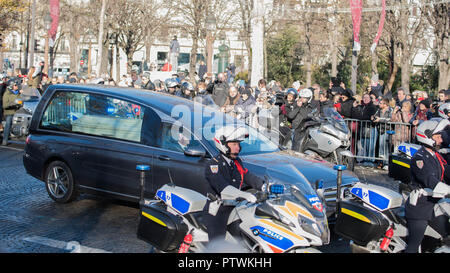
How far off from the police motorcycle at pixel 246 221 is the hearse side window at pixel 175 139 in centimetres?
227

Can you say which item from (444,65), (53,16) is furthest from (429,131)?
(53,16)

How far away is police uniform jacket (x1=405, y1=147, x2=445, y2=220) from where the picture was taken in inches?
219

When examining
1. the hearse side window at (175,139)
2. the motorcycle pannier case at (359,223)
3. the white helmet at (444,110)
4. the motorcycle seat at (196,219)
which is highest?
the white helmet at (444,110)

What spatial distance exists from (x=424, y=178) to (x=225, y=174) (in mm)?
1928

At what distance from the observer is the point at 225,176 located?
217 inches

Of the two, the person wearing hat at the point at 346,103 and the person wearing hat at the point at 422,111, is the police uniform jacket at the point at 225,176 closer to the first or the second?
the person wearing hat at the point at 422,111

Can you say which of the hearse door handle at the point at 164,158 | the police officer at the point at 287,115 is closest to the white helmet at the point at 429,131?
the hearse door handle at the point at 164,158

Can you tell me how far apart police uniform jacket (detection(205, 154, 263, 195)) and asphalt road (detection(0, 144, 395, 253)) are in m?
1.61

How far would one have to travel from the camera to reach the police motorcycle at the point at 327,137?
11.1 metres

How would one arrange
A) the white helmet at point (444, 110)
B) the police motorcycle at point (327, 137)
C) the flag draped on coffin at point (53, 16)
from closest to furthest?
the white helmet at point (444, 110)
the police motorcycle at point (327, 137)
the flag draped on coffin at point (53, 16)

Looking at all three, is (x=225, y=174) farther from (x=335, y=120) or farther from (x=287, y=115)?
(x=287, y=115)

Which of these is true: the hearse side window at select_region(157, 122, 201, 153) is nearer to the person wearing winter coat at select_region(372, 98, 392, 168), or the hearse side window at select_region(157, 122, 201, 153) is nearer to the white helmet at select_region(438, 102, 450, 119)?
the white helmet at select_region(438, 102, 450, 119)

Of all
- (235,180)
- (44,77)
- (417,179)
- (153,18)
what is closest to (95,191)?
(235,180)

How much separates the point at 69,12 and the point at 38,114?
42.1 meters
